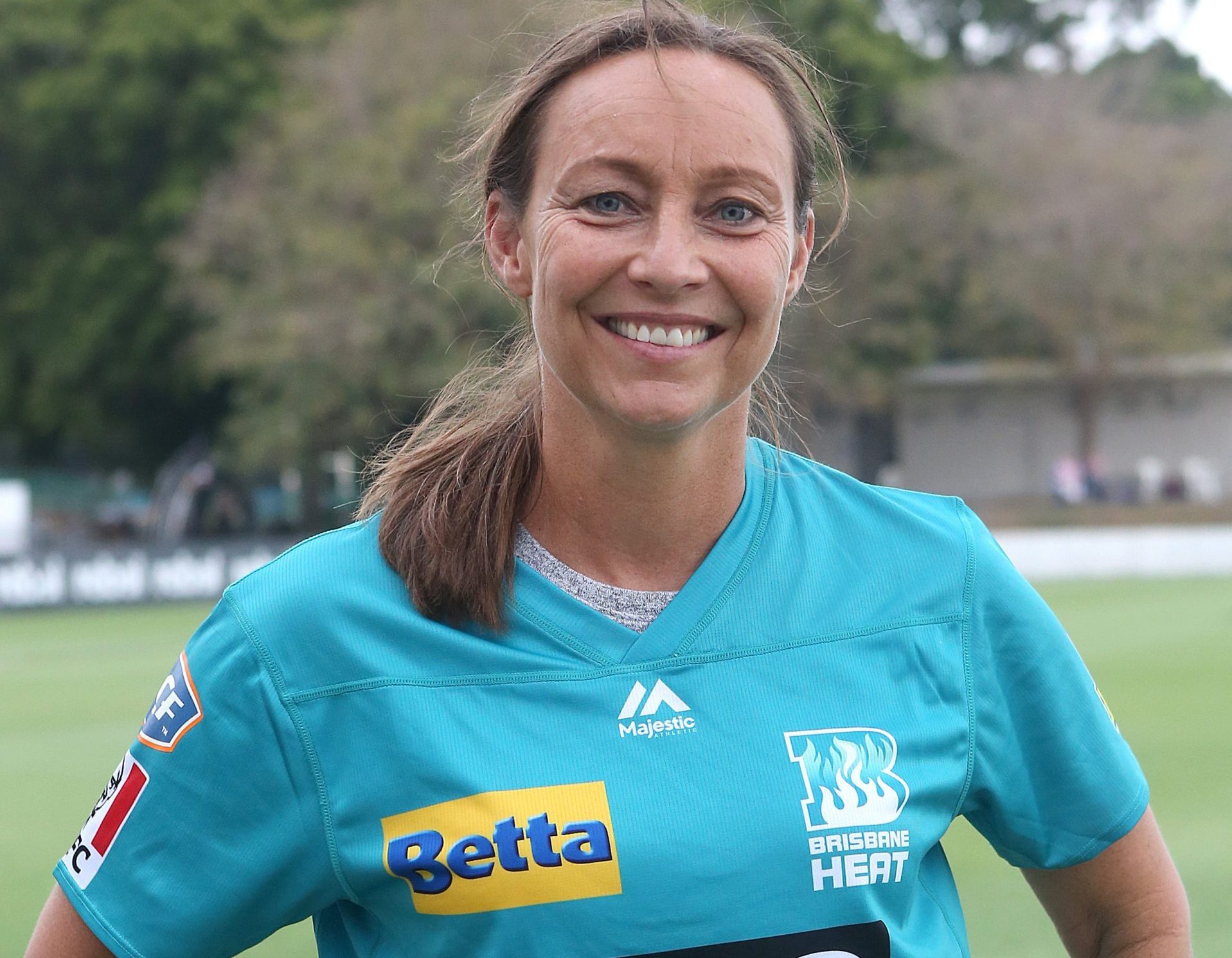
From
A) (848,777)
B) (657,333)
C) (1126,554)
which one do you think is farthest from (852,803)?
(1126,554)

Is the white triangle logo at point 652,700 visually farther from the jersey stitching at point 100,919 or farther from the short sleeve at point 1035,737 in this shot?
the jersey stitching at point 100,919

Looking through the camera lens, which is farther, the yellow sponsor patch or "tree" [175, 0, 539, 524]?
"tree" [175, 0, 539, 524]

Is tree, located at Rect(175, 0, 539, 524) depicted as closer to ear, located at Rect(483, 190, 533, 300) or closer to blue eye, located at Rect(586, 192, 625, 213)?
ear, located at Rect(483, 190, 533, 300)

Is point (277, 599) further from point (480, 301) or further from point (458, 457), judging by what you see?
point (480, 301)

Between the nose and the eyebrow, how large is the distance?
0.17ft

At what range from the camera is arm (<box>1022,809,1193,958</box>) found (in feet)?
6.95

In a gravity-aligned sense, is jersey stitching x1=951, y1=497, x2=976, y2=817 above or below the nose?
below

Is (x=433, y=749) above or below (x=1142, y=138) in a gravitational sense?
below

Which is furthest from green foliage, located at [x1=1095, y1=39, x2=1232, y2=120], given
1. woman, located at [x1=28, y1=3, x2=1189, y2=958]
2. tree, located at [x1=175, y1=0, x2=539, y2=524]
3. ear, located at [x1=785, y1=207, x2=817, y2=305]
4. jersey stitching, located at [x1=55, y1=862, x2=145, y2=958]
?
jersey stitching, located at [x1=55, y1=862, x2=145, y2=958]

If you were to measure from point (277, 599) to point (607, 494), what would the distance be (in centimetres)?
44

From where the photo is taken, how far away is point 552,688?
1.98 meters

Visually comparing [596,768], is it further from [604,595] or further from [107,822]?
[107,822]

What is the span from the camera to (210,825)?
1939 mm

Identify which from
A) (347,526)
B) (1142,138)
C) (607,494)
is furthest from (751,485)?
(1142,138)
